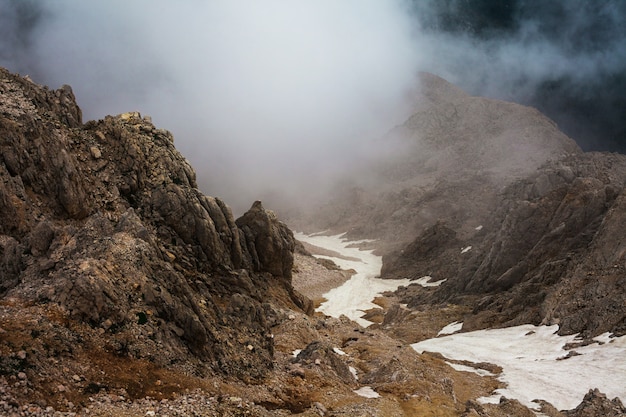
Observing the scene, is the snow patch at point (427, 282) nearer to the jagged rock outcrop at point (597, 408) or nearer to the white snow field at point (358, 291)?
the white snow field at point (358, 291)

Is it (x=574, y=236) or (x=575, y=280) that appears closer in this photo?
(x=575, y=280)

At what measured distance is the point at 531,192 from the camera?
375 feet

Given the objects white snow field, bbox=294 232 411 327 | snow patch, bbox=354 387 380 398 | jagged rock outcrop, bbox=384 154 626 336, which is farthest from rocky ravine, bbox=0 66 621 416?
white snow field, bbox=294 232 411 327

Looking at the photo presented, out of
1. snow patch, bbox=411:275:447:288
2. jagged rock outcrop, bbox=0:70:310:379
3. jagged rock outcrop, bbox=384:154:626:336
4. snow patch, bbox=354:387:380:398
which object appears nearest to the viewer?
jagged rock outcrop, bbox=0:70:310:379

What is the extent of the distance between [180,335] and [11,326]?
742 cm

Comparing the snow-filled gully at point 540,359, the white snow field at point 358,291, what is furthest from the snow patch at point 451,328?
the white snow field at point 358,291

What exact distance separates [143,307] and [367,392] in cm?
1599

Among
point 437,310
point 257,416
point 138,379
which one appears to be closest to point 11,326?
point 138,379

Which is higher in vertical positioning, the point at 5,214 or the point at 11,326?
the point at 5,214

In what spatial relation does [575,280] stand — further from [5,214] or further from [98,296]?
[5,214]

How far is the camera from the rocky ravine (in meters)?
17.7

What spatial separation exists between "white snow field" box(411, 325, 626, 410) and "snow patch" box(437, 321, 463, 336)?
16.3 feet

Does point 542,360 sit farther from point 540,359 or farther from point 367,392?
point 367,392

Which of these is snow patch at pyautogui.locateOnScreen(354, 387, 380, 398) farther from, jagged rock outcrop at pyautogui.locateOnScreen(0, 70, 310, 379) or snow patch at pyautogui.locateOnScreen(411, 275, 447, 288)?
snow patch at pyautogui.locateOnScreen(411, 275, 447, 288)
